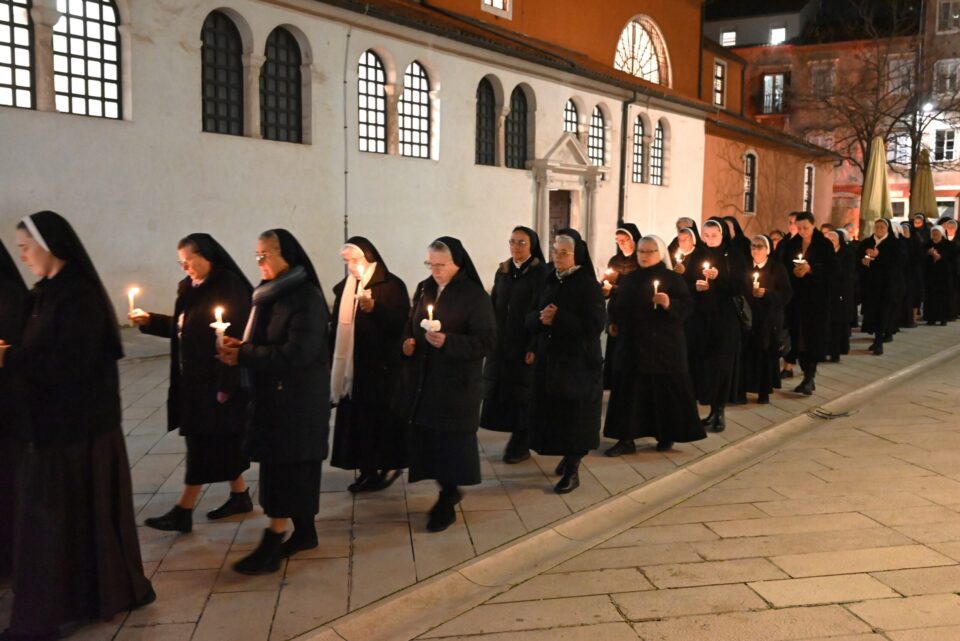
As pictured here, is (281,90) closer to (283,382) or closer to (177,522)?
(177,522)

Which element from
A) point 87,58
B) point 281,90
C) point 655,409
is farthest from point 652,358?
point 281,90

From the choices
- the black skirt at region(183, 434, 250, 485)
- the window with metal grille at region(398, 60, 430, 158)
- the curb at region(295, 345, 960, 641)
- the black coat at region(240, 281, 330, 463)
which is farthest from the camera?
the window with metal grille at region(398, 60, 430, 158)

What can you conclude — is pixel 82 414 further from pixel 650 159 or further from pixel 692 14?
pixel 692 14

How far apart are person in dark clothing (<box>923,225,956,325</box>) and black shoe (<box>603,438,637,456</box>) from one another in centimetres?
1304

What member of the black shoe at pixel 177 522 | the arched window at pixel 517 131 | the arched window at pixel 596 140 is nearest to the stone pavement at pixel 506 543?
the black shoe at pixel 177 522

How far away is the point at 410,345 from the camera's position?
18.7 ft

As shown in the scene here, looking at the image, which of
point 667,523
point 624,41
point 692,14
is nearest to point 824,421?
point 667,523

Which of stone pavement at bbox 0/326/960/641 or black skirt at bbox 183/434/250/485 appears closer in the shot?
stone pavement at bbox 0/326/960/641

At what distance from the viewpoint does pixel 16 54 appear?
505 inches

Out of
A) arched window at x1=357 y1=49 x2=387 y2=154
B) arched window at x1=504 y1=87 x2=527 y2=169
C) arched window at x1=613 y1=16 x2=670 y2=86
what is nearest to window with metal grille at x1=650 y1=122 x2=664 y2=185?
arched window at x1=613 y1=16 x2=670 y2=86

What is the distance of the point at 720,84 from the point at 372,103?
2287 centimetres

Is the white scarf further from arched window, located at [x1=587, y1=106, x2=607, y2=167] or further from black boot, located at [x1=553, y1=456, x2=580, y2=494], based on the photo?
arched window, located at [x1=587, y1=106, x2=607, y2=167]

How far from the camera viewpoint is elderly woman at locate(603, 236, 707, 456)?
747 cm

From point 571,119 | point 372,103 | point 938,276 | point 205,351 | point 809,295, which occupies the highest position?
point 571,119
